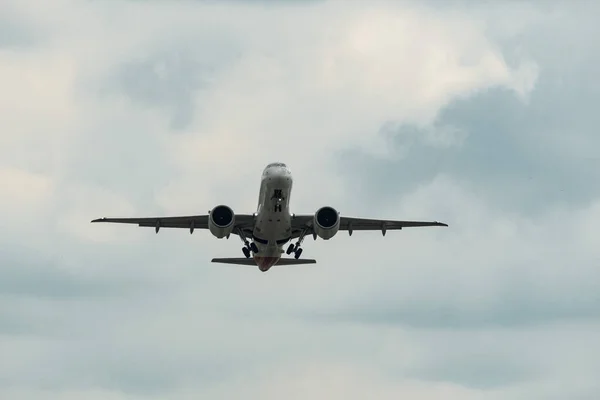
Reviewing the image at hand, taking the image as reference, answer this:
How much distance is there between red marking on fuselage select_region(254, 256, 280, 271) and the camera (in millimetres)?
86438

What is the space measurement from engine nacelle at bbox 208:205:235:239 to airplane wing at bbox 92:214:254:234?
3055 millimetres

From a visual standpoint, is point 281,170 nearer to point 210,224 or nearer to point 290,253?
point 210,224

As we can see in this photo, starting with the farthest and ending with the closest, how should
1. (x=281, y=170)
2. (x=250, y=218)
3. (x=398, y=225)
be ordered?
(x=398, y=225) < (x=250, y=218) < (x=281, y=170)

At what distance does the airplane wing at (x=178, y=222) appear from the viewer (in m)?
84.0

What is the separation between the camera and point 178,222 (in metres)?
86.0

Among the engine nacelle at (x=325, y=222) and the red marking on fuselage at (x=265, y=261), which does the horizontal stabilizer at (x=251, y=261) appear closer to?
the red marking on fuselage at (x=265, y=261)

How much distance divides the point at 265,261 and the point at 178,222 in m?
6.08

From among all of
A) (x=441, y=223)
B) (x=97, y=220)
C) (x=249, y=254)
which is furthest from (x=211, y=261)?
(x=441, y=223)

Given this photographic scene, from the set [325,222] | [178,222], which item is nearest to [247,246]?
[178,222]

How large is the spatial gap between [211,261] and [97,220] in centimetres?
793

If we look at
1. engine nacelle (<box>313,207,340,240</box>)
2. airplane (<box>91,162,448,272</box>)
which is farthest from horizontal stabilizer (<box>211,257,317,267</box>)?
engine nacelle (<box>313,207,340,240</box>)

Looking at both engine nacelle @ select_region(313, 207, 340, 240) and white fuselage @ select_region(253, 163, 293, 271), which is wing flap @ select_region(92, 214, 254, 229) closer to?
white fuselage @ select_region(253, 163, 293, 271)

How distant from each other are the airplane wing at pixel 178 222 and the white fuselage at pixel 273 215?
39.4 inches

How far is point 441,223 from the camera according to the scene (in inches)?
3388
